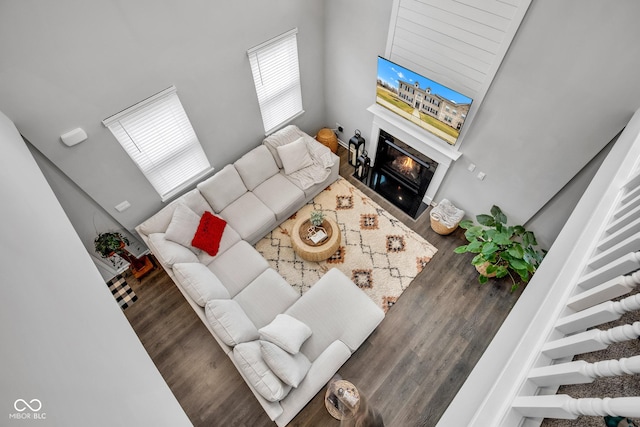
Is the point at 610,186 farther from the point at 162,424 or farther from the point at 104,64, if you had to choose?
the point at 104,64

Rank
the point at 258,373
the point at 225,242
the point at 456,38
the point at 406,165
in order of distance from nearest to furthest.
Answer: the point at 258,373 < the point at 456,38 < the point at 225,242 < the point at 406,165

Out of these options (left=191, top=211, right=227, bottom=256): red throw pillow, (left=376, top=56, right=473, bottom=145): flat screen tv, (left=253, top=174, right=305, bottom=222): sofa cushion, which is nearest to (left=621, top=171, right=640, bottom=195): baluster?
(left=376, top=56, right=473, bottom=145): flat screen tv

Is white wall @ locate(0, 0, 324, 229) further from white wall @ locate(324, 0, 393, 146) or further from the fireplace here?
the fireplace

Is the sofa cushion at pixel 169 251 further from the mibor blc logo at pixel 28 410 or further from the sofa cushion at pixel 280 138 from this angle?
the mibor blc logo at pixel 28 410

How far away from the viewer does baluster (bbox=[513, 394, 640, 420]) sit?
2.52 feet

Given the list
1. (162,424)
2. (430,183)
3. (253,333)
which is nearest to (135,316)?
(253,333)

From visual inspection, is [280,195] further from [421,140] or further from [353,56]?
[353,56]

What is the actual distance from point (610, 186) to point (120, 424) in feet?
9.40

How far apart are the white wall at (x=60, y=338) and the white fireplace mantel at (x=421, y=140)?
13.1ft

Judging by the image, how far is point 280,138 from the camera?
5043mm

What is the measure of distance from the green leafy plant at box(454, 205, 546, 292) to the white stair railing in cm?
161

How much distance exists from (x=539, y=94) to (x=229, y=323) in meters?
3.93

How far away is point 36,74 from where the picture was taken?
274 centimetres

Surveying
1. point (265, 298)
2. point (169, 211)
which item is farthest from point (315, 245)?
point (169, 211)
